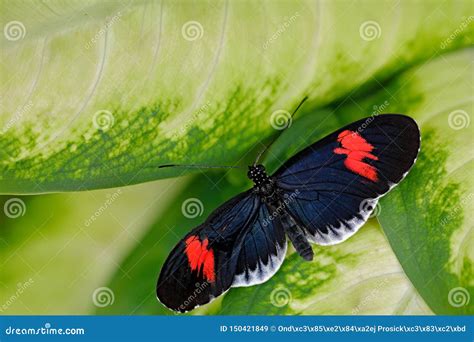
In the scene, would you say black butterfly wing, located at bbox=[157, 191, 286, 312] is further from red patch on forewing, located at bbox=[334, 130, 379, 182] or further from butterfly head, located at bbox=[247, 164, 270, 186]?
red patch on forewing, located at bbox=[334, 130, 379, 182]

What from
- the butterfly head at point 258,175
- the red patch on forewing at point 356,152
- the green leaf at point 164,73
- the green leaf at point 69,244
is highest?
the green leaf at point 164,73

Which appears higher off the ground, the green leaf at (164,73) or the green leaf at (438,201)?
the green leaf at (164,73)

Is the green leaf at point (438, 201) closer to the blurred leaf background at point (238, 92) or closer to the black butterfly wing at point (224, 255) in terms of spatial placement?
the blurred leaf background at point (238, 92)

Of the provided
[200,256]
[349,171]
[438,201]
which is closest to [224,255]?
[200,256]

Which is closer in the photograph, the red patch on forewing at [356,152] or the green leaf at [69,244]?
the red patch on forewing at [356,152]

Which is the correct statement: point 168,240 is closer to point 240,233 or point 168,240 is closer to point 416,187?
point 240,233

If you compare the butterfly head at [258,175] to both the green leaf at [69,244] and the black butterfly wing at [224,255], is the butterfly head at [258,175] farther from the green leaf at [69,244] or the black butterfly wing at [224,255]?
the green leaf at [69,244]

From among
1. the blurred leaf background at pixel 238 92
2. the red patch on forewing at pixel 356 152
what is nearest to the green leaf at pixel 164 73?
the blurred leaf background at pixel 238 92

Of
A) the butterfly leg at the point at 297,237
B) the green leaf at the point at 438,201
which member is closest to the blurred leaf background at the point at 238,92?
the green leaf at the point at 438,201
